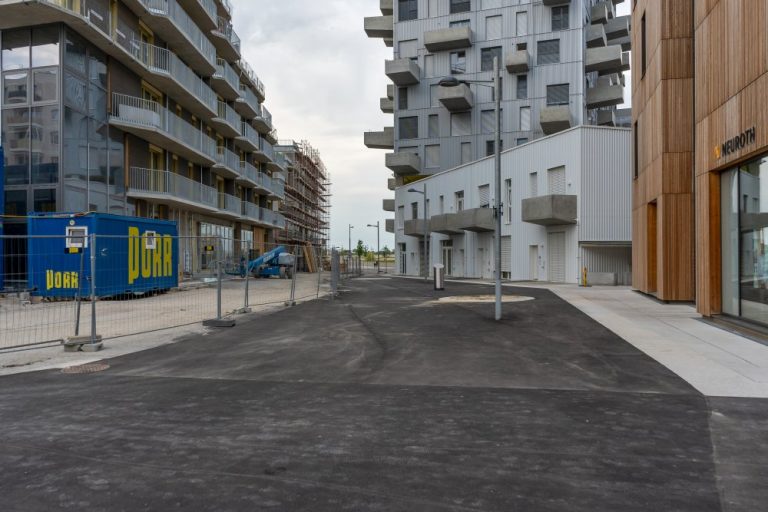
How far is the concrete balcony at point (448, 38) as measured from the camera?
4575 cm

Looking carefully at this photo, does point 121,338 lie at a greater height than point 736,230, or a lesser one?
lesser

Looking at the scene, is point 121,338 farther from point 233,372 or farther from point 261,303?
point 261,303

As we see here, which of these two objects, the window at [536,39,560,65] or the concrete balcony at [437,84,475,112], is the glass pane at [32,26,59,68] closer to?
the concrete balcony at [437,84,475,112]

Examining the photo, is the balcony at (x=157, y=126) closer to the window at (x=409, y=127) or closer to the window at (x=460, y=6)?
the window at (x=409, y=127)

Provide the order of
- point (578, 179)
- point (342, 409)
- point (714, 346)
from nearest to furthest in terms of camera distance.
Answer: point (342, 409), point (714, 346), point (578, 179)

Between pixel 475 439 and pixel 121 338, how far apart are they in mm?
7980

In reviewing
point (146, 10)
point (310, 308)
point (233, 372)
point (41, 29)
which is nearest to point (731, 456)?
point (233, 372)

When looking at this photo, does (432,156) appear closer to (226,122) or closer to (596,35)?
(596,35)

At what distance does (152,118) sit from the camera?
25.8 metres

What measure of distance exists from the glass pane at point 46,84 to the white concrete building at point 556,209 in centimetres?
1942

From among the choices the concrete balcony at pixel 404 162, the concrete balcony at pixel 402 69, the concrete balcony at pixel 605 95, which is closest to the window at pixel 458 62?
the concrete balcony at pixel 402 69

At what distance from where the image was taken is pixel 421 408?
5473 mm

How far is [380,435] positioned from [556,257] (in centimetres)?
2735

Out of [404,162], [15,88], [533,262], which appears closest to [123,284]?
[15,88]
